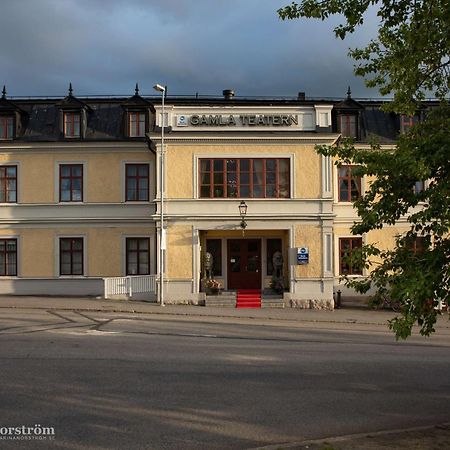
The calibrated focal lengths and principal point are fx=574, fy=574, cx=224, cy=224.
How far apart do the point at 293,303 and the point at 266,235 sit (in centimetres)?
420

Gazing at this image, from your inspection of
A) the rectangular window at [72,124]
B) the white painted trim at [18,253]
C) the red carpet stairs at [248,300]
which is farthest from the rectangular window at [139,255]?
the rectangular window at [72,124]

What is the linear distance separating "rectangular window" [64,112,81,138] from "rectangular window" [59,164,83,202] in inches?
61.0

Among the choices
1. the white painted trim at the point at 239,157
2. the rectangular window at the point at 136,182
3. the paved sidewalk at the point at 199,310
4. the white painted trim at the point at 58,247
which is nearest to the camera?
the paved sidewalk at the point at 199,310

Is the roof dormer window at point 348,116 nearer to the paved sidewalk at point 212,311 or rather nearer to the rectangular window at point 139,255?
the paved sidewalk at point 212,311

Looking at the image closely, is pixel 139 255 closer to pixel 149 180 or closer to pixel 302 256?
pixel 149 180

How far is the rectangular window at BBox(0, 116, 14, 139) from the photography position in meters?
28.2

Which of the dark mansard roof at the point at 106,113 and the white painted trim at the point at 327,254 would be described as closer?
the white painted trim at the point at 327,254

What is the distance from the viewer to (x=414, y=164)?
550 cm

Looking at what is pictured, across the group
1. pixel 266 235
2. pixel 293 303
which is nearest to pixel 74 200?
pixel 266 235

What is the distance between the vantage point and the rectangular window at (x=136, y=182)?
28.1 metres

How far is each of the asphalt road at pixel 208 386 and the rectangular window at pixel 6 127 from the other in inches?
583

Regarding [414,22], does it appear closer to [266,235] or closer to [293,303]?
[293,303]

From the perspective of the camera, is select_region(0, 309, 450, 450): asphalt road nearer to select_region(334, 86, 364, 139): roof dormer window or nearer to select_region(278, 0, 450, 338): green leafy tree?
select_region(278, 0, 450, 338): green leafy tree

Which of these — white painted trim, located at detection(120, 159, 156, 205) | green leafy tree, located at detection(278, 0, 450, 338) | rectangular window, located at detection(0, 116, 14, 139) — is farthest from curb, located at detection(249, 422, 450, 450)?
rectangular window, located at detection(0, 116, 14, 139)
